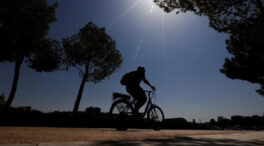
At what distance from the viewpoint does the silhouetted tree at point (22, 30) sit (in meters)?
13.0

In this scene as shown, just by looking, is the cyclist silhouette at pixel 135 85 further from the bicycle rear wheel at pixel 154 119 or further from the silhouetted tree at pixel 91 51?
the silhouetted tree at pixel 91 51

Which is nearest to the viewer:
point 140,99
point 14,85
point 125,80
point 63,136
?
point 63,136

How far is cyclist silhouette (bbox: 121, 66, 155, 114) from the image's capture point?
16.0 feet

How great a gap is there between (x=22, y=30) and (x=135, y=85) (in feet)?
46.4

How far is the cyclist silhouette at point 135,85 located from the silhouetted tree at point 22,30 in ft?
41.3

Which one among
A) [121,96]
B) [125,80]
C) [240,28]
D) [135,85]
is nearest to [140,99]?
[135,85]

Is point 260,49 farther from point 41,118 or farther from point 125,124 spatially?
point 41,118

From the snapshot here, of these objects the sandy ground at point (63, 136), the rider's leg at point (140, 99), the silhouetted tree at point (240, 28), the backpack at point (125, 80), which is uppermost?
the silhouetted tree at point (240, 28)

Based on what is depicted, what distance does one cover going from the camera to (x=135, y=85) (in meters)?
4.92

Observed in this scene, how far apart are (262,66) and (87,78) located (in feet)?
62.3

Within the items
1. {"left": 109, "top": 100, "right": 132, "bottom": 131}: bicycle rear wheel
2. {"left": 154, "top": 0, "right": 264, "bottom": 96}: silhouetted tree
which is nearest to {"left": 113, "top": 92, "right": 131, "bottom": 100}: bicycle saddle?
{"left": 109, "top": 100, "right": 132, "bottom": 131}: bicycle rear wheel

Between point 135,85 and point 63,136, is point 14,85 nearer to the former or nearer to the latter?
point 63,136

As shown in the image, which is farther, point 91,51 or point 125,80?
point 91,51

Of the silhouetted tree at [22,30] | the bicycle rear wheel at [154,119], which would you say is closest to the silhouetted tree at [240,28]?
the bicycle rear wheel at [154,119]
